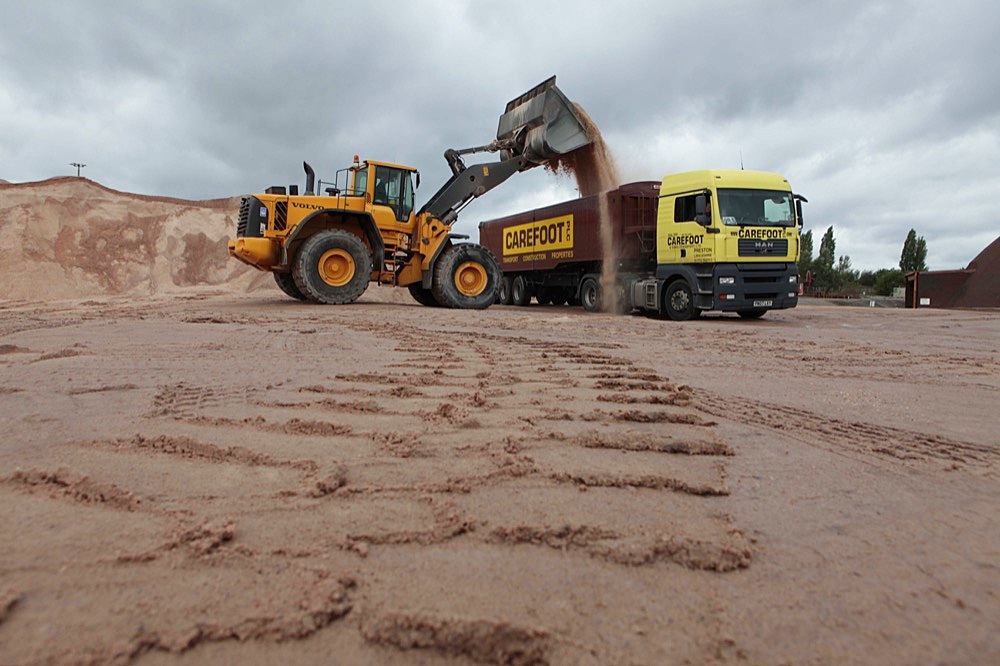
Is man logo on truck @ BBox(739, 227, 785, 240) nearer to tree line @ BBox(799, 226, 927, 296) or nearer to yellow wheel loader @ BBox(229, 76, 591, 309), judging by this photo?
yellow wheel loader @ BBox(229, 76, 591, 309)

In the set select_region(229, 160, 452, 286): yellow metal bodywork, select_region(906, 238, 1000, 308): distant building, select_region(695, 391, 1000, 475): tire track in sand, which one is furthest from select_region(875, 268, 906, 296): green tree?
select_region(695, 391, 1000, 475): tire track in sand

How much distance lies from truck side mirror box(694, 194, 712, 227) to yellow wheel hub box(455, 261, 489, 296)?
15.4 ft

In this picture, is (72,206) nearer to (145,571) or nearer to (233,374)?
(233,374)

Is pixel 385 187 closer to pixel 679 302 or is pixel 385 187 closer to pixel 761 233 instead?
pixel 679 302

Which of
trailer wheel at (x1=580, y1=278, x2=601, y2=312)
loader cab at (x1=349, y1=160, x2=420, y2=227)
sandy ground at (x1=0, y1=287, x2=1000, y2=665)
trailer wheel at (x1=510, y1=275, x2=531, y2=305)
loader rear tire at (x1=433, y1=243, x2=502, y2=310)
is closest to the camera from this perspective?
sandy ground at (x1=0, y1=287, x2=1000, y2=665)

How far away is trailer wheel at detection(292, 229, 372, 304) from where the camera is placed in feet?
41.8

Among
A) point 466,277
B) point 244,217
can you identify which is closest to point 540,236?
point 466,277

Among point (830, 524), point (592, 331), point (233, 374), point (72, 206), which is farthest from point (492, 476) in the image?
point (72, 206)

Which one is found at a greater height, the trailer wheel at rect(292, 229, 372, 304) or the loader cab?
the loader cab

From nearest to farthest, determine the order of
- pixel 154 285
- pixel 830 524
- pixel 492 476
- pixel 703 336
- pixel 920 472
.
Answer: pixel 830 524 < pixel 492 476 < pixel 920 472 < pixel 703 336 < pixel 154 285

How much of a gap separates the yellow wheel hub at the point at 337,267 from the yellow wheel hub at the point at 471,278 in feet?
8.23

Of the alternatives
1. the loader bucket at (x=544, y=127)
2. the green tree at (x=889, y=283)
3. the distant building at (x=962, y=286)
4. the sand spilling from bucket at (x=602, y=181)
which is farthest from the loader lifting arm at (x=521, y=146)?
the green tree at (x=889, y=283)

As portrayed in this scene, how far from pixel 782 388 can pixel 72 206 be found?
3159 centimetres

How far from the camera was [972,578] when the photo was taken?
1957mm
